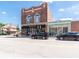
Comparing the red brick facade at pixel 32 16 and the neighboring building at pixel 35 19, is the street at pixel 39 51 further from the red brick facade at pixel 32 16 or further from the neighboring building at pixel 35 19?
the red brick facade at pixel 32 16

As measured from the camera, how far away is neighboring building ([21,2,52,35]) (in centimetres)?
3647

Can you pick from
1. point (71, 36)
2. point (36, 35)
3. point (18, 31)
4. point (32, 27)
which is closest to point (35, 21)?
point (32, 27)

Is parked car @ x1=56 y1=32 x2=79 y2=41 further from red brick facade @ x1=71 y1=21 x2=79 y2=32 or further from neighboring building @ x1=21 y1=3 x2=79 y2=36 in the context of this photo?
neighboring building @ x1=21 y1=3 x2=79 y2=36

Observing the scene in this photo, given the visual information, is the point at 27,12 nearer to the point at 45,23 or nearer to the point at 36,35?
the point at 45,23

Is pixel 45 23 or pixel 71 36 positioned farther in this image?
pixel 45 23

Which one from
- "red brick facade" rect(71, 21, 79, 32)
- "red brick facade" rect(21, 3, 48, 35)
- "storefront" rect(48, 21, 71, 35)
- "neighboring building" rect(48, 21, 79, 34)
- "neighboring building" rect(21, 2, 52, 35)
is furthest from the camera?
"red brick facade" rect(21, 3, 48, 35)

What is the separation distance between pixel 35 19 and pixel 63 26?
6.83 m

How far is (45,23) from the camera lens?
36438 millimetres

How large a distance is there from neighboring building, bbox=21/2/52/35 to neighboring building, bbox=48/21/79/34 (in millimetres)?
1424

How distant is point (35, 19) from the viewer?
37875 millimetres

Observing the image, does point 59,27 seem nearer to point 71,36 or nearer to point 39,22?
point 39,22

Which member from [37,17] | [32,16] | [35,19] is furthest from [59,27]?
[32,16]

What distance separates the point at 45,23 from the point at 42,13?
2109 mm

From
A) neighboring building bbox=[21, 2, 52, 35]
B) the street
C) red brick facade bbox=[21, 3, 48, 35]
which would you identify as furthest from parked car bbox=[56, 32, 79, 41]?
red brick facade bbox=[21, 3, 48, 35]
